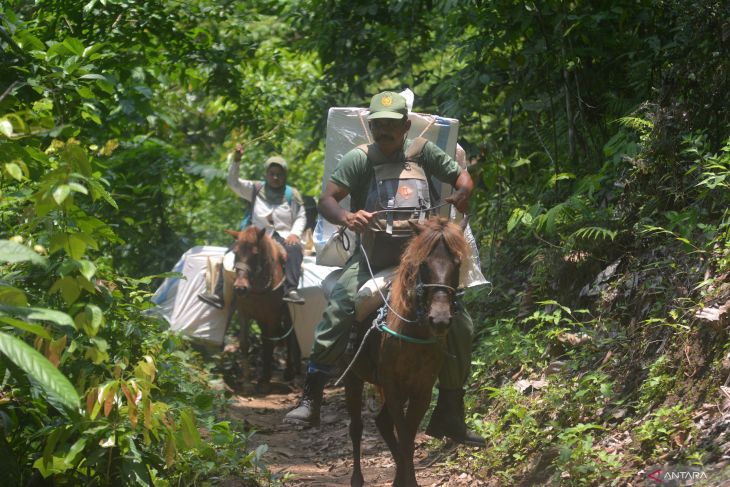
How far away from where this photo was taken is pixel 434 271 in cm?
613

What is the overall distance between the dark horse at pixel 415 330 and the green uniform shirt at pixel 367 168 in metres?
0.85

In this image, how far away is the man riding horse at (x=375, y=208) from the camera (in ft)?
22.7

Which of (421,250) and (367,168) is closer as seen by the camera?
(421,250)

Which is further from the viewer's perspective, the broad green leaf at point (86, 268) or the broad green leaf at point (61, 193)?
the broad green leaf at point (86, 268)

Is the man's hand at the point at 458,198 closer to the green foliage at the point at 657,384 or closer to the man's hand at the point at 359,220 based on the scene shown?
the man's hand at the point at 359,220

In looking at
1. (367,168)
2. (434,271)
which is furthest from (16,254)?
(367,168)

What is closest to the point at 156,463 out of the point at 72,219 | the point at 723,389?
the point at 72,219

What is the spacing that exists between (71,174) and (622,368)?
4.68m

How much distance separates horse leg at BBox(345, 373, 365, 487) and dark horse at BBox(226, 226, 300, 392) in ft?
16.0

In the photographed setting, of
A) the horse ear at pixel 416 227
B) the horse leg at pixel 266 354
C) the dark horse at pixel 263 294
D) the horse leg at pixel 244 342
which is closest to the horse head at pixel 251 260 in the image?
the dark horse at pixel 263 294

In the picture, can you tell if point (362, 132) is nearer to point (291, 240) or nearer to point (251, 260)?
point (251, 260)

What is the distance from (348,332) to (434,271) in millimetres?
1184

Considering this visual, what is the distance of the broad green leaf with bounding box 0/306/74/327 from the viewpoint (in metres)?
3.40

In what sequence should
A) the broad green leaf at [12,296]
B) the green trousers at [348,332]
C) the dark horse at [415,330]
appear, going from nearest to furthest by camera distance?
1. the broad green leaf at [12,296]
2. the dark horse at [415,330]
3. the green trousers at [348,332]
